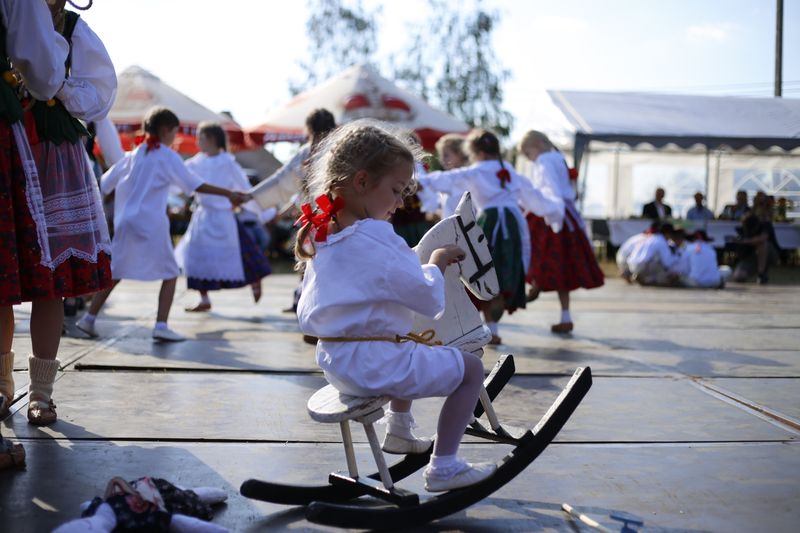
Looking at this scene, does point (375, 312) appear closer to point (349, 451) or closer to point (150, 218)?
point (349, 451)

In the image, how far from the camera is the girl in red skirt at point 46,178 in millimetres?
3400

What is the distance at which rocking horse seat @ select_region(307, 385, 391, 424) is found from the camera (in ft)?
8.86

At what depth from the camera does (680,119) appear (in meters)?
18.6

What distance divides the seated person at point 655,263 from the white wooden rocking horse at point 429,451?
1139 cm

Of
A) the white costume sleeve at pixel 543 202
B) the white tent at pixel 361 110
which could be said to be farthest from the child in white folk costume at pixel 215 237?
the white tent at pixel 361 110

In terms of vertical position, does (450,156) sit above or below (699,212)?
above

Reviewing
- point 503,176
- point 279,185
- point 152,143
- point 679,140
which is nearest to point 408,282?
point 152,143

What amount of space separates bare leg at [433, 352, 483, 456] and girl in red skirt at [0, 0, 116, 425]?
1571 mm

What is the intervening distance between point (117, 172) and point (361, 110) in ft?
26.6

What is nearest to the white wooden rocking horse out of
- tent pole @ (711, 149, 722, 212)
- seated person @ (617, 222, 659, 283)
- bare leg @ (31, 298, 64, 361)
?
bare leg @ (31, 298, 64, 361)

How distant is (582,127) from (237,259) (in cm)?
985

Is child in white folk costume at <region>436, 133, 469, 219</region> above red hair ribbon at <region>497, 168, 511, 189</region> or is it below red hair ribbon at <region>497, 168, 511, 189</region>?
above

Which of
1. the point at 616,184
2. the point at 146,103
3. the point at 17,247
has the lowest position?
the point at 17,247

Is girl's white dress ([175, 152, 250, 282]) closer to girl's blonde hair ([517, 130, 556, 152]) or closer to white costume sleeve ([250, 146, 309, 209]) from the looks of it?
white costume sleeve ([250, 146, 309, 209])
